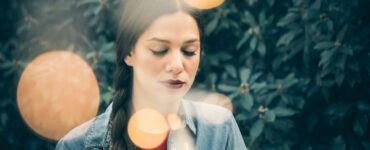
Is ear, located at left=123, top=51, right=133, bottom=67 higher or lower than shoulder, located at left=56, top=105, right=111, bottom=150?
higher

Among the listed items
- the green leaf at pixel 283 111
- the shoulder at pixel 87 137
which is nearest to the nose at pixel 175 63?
the shoulder at pixel 87 137

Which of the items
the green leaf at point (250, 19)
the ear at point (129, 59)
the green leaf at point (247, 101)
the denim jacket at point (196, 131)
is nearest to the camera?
the ear at point (129, 59)

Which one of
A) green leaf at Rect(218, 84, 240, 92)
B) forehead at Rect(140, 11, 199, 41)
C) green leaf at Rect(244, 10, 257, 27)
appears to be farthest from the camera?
green leaf at Rect(244, 10, 257, 27)

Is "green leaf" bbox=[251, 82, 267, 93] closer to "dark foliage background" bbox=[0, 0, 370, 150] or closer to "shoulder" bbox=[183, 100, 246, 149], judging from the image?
"dark foliage background" bbox=[0, 0, 370, 150]

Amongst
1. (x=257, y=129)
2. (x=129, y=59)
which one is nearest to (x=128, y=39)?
(x=129, y=59)

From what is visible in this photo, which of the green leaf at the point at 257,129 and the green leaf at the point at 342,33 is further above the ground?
the green leaf at the point at 342,33

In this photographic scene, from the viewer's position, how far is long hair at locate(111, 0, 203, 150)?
1021 millimetres

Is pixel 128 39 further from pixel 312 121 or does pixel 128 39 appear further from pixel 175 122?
pixel 312 121

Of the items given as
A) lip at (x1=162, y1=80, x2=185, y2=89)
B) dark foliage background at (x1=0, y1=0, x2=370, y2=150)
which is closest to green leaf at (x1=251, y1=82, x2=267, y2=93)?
dark foliage background at (x1=0, y1=0, x2=370, y2=150)

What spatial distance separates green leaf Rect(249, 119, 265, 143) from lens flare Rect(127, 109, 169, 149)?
29.1 inches

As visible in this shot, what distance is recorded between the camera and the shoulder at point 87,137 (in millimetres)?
1218

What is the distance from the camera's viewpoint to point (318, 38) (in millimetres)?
1775

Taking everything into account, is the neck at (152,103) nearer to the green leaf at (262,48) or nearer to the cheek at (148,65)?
the cheek at (148,65)

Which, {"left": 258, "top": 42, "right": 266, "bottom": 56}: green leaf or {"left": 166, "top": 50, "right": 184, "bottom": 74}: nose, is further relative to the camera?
{"left": 258, "top": 42, "right": 266, "bottom": 56}: green leaf
